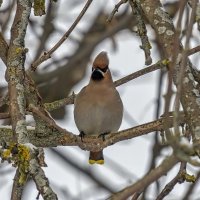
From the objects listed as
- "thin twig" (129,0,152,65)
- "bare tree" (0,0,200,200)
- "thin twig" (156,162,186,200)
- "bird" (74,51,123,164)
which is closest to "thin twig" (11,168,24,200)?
"bare tree" (0,0,200,200)

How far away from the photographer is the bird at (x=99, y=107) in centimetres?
442

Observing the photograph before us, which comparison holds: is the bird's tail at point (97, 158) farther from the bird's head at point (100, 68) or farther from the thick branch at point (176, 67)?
the thick branch at point (176, 67)

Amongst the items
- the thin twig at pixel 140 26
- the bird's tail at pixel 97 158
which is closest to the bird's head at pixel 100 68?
the bird's tail at pixel 97 158

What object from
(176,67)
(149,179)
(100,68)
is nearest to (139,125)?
(176,67)

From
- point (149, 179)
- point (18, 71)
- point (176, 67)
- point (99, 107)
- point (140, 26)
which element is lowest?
point (149, 179)

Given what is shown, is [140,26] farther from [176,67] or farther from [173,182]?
[173,182]

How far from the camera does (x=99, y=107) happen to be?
447cm

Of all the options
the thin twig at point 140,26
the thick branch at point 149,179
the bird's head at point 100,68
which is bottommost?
the thick branch at point 149,179

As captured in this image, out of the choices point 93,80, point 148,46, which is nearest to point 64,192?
point 93,80

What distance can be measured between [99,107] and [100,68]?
0.24 metres

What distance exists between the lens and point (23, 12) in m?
2.97

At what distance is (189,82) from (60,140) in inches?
29.3

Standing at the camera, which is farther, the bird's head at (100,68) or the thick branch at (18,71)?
the bird's head at (100,68)

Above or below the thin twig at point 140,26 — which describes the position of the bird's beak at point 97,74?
above
